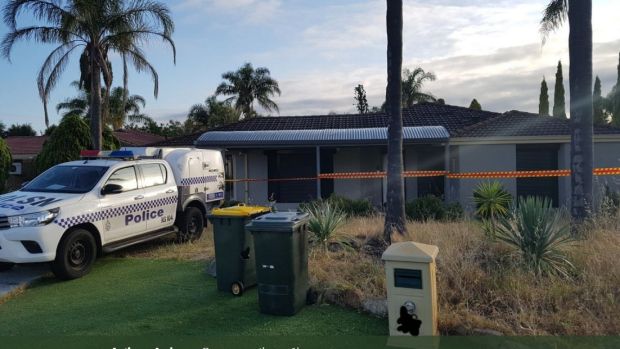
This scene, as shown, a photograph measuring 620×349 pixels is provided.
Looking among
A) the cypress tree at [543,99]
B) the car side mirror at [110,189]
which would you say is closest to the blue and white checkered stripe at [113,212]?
the car side mirror at [110,189]

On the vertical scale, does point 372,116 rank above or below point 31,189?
above

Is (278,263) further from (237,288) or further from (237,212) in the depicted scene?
(237,212)

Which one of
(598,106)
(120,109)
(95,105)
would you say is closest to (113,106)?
(120,109)

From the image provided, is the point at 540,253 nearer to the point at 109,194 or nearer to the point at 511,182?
the point at 109,194

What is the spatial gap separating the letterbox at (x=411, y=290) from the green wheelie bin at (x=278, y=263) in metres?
1.26

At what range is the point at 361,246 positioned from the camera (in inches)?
293

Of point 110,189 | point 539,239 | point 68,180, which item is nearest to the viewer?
point 539,239

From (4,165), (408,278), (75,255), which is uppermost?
(4,165)

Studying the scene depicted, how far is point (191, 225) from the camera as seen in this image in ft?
31.4

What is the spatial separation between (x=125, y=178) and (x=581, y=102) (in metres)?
7.64

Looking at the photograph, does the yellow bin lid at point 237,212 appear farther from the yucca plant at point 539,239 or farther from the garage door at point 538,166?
the garage door at point 538,166

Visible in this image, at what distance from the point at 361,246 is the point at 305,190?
9500mm

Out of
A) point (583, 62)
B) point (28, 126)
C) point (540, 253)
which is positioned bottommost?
point (540, 253)

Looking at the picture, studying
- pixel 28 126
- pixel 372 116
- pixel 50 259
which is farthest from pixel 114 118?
pixel 50 259
